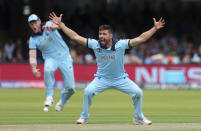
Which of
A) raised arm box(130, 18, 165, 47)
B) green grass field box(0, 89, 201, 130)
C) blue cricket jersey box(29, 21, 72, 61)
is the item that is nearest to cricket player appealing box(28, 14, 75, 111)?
blue cricket jersey box(29, 21, 72, 61)

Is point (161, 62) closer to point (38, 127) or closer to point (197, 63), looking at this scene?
point (197, 63)

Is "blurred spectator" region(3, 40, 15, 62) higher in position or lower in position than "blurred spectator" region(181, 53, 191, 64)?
higher

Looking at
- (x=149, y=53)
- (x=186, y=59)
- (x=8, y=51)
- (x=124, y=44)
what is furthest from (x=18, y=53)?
(x=124, y=44)

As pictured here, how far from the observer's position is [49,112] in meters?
15.4

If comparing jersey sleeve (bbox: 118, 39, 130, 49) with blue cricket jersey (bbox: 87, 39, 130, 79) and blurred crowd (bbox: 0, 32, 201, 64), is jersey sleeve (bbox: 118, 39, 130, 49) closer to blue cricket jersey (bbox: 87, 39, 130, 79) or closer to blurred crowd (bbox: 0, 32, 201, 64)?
blue cricket jersey (bbox: 87, 39, 130, 79)

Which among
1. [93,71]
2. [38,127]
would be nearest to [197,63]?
[93,71]

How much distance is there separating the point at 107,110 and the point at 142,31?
14604 mm

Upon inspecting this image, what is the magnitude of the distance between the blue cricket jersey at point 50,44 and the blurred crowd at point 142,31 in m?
10.8

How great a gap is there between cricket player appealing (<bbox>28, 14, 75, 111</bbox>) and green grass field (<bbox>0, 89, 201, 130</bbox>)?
440mm

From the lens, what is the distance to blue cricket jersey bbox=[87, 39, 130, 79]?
12016mm

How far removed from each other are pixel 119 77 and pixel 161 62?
14657 millimetres

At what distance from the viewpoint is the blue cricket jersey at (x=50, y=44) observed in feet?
52.1

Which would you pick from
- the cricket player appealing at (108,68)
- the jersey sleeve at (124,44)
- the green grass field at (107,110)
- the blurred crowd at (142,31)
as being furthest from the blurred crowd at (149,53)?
the jersey sleeve at (124,44)

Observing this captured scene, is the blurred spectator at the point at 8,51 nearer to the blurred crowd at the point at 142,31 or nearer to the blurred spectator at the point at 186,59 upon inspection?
the blurred crowd at the point at 142,31
